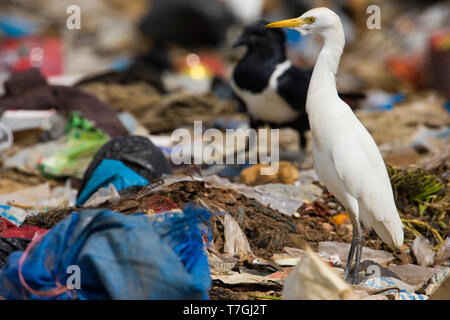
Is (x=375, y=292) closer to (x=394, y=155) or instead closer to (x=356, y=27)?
(x=394, y=155)

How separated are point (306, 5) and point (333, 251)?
7136 millimetres

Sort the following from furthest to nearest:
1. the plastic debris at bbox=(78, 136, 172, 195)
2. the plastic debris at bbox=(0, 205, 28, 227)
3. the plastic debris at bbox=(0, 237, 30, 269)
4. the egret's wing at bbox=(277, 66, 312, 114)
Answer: the egret's wing at bbox=(277, 66, 312, 114) → the plastic debris at bbox=(78, 136, 172, 195) → the plastic debris at bbox=(0, 205, 28, 227) → the plastic debris at bbox=(0, 237, 30, 269)

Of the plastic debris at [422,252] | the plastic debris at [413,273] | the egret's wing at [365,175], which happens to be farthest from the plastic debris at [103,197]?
the plastic debris at [422,252]

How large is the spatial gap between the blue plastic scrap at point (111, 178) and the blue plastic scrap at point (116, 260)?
1.27 meters

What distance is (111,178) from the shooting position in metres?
3.46

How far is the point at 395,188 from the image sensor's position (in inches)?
138

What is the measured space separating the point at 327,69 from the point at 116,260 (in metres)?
1.26

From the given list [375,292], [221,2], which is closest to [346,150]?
[375,292]

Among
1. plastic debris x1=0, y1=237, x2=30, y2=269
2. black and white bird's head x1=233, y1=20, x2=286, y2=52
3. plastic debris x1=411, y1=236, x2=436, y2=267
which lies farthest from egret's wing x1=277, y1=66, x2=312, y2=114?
plastic debris x1=0, y1=237, x2=30, y2=269

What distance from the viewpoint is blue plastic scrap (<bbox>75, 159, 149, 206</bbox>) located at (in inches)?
135

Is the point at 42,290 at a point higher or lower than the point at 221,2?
lower

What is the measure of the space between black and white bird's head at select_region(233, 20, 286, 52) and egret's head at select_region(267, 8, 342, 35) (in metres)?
1.79

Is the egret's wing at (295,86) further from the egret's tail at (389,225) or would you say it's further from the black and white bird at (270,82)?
the egret's tail at (389,225)

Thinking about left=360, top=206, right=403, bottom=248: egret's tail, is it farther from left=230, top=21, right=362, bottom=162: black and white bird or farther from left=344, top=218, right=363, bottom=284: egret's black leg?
left=230, top=21, right=362, bottom=162: black and white bird
